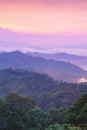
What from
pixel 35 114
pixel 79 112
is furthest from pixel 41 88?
pixel 79 112

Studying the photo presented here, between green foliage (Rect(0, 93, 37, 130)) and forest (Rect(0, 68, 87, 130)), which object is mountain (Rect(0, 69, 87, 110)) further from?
green foliage (Rect(0, 93, 37, 130))

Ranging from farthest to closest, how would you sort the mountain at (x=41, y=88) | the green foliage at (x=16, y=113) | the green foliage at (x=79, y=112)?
the mountain at (x=41, y=88), the green foliage at (x=16, y=113), the green foliage at (x=79, y=112)

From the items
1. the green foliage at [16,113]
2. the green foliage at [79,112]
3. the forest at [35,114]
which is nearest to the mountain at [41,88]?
the forest at [35,114]

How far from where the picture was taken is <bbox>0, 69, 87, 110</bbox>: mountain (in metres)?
98.6

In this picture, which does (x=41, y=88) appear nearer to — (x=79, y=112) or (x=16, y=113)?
(x=16, y=113)

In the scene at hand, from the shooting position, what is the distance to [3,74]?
154m

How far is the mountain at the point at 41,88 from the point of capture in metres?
98.6

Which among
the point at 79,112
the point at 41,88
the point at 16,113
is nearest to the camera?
the point at 79,112

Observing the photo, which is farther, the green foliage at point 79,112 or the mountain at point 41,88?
the mountain at point 41,88

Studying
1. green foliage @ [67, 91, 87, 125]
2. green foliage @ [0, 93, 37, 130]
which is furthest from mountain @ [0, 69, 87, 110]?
green foliage @ [67, 91, 87, 125]

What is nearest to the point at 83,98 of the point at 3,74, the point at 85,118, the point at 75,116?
the point at 75,116

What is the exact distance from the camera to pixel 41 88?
125 meters

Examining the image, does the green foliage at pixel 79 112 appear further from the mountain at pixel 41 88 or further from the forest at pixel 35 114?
the mountain at pixel 41 88

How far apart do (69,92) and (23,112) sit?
7699 cm
